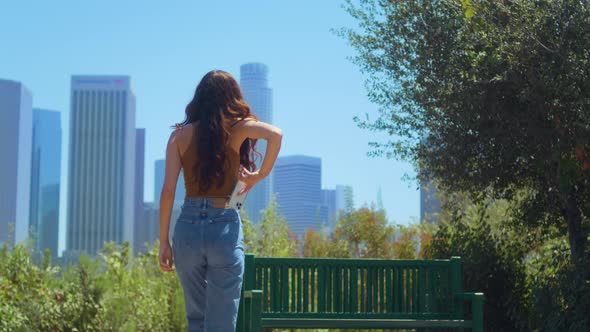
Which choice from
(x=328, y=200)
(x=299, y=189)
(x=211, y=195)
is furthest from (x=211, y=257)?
(x=299, y=189)

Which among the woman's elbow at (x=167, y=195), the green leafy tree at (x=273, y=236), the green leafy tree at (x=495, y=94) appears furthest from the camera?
the green leafy tree at (x=273, y=236)

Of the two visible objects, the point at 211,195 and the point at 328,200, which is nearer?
the point at 211,195

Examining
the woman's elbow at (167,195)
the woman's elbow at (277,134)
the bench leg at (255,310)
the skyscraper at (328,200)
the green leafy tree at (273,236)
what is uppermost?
the skyscraper at (328,200)

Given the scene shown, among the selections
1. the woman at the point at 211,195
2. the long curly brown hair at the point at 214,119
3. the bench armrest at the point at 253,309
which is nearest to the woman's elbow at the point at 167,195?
the woman at the point at 211,195

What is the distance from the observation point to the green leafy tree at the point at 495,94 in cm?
470

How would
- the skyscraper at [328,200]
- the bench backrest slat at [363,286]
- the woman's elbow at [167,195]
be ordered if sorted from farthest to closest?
1. the skyscraper at [328,200]
2. the bench backrest slat at [363,286]
3. the woman's elbow at [167,195]

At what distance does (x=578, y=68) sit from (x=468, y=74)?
67 cm

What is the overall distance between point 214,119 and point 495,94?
2402 mm

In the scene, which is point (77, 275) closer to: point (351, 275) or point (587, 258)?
point (351, 275)

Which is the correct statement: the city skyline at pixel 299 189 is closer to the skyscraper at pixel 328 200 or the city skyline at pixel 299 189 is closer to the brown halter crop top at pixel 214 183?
the skyscraper at pixel 328 200

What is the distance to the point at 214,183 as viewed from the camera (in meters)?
3.16

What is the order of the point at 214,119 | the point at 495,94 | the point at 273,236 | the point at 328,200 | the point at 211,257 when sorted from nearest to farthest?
the point at 211,257
the point at 214,119
the point at 495,94
the point at 273,236
the point at 328,200

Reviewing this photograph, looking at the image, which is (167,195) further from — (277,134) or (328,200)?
(328,200)

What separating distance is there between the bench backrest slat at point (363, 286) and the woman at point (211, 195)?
2.26m
